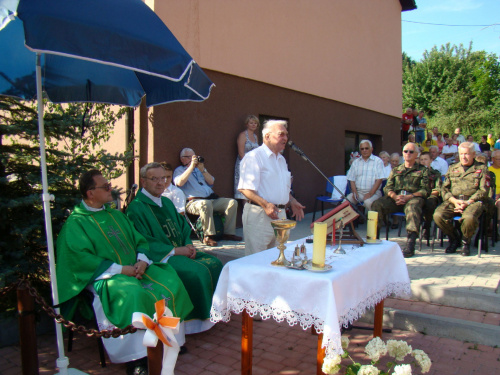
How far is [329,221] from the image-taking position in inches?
140

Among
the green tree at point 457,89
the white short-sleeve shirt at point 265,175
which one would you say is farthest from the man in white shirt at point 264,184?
the green tree at point 457,89

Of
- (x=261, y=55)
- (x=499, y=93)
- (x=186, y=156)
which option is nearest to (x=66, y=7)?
(x=186, y=156)

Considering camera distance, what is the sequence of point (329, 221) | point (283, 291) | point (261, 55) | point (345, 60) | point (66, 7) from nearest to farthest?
point (66, 7), point (283, 291), point (329, 221), point (261, 55), point (345, 60)

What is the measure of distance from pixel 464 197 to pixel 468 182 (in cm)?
23

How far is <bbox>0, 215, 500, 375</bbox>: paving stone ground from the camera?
136 inches

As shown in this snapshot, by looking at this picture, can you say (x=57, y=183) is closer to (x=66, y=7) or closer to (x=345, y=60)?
(x=66, y=7)

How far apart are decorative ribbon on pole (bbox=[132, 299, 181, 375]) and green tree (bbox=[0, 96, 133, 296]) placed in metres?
1.88

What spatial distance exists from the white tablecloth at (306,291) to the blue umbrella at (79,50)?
4.36 ft

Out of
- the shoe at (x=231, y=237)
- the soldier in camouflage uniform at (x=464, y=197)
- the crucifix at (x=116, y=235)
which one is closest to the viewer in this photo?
the crucifix at (x=116, y=235)

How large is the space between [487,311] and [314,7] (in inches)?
308

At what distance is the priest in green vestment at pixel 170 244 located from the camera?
4.03 m

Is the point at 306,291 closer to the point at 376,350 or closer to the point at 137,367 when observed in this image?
the point at 376,350

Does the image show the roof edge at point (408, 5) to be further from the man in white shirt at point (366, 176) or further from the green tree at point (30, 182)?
the green tree at point (30, 182)

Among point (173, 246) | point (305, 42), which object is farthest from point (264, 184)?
point (305, 42)
